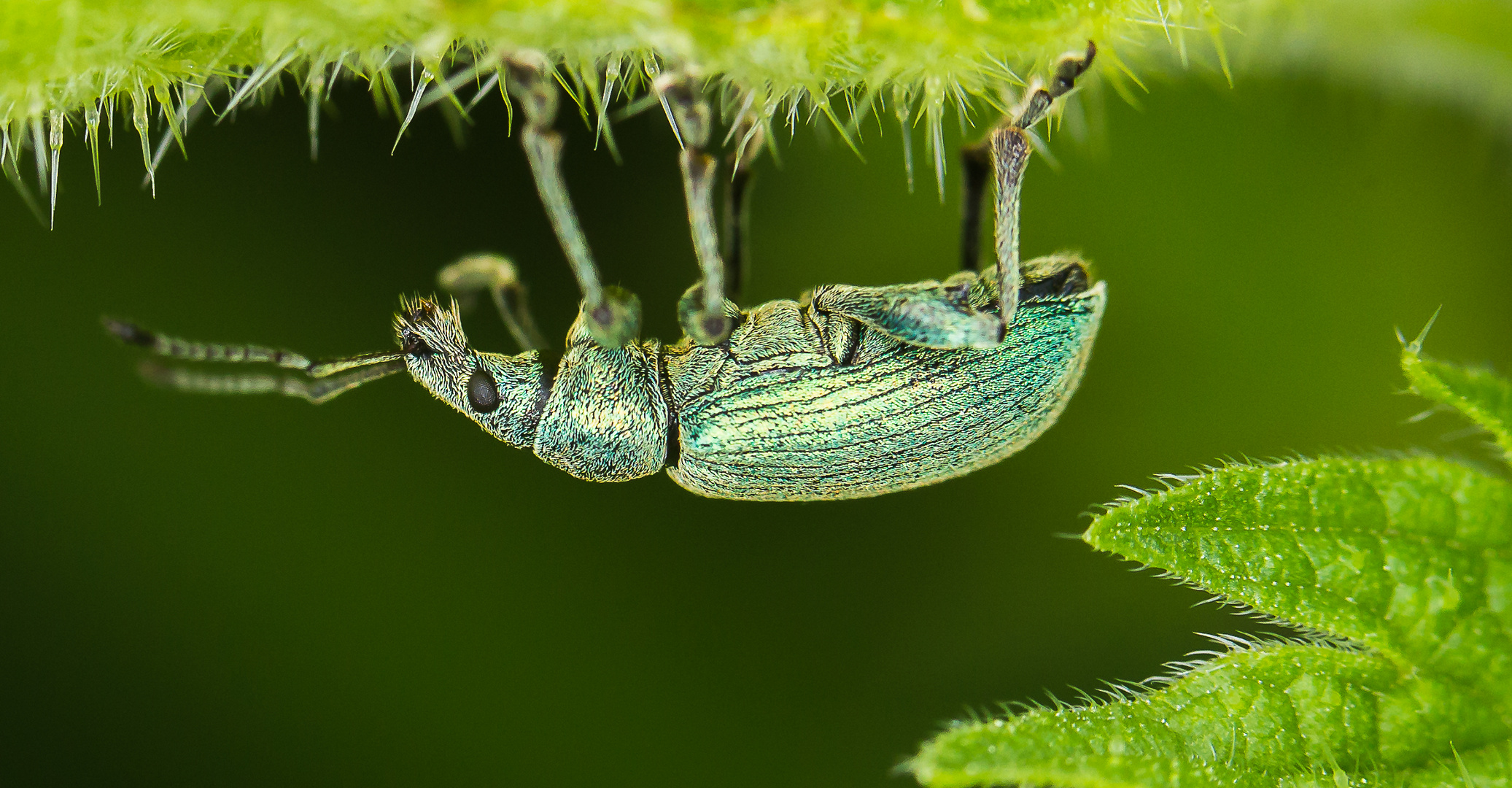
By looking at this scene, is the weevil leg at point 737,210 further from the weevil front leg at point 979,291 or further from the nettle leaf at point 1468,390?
the nettle leaf at point 1468,390

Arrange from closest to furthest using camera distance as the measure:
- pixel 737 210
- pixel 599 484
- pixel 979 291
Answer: pixel 979 291, pixel 737 210, pixel 599 484

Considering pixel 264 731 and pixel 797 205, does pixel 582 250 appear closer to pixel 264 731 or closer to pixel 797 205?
pixel 797 205

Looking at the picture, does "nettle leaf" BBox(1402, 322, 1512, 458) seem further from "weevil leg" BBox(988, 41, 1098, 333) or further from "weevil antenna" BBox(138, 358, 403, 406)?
"weevil antenna" BBox(138, 358, 403, 406)

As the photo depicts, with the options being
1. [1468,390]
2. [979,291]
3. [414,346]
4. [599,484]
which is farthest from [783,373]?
[1468,390]

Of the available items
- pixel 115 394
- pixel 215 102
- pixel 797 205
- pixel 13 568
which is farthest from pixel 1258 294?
pixel 13 568

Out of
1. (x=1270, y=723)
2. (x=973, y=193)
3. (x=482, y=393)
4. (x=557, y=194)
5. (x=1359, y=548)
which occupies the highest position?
(x=557, y=194)

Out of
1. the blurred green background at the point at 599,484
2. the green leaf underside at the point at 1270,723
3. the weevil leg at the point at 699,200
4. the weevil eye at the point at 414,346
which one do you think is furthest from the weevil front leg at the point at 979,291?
the weevil eye at the point at 414,346

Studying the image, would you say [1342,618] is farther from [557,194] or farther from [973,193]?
[557,194]

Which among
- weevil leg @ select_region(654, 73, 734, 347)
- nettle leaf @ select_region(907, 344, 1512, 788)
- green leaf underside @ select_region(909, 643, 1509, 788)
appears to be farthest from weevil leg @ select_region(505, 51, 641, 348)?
green leaf underside @ select_region(909, 643, 1509, 788)
